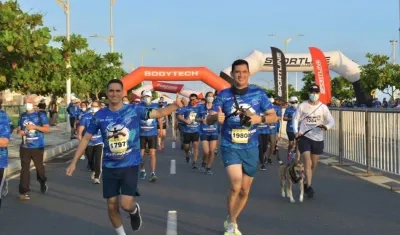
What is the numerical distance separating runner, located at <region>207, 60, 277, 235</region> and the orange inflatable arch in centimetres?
2671

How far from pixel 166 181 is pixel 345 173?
4.22 meters

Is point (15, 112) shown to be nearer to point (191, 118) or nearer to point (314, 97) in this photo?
point (191, 118)

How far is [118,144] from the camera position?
634 centimetres

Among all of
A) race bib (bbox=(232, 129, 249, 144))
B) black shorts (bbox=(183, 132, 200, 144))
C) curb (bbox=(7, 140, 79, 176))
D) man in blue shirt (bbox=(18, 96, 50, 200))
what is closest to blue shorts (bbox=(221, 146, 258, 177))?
race bib (bbox=(232, 129, 249, 144))

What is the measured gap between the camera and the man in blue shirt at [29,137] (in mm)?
10367

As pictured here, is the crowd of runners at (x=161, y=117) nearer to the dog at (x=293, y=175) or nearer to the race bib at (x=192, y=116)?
the dog at (x=293, y=175)

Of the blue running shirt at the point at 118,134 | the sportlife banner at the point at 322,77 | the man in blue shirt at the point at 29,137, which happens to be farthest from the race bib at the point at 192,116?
the blue running shirt at the point at 118,134

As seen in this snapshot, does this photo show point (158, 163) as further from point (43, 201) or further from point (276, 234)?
point (276, 234)

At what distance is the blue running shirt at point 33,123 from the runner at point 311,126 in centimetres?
438

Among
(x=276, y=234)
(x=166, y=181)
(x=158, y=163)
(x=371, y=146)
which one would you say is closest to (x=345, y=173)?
(x=371, y=146)

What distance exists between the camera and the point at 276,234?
722 centimetres

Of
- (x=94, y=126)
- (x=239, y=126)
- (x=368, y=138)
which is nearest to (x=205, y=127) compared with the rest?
(x=368, y=138)

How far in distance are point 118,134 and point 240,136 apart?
4.49ft

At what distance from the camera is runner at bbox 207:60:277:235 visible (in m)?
6.67
